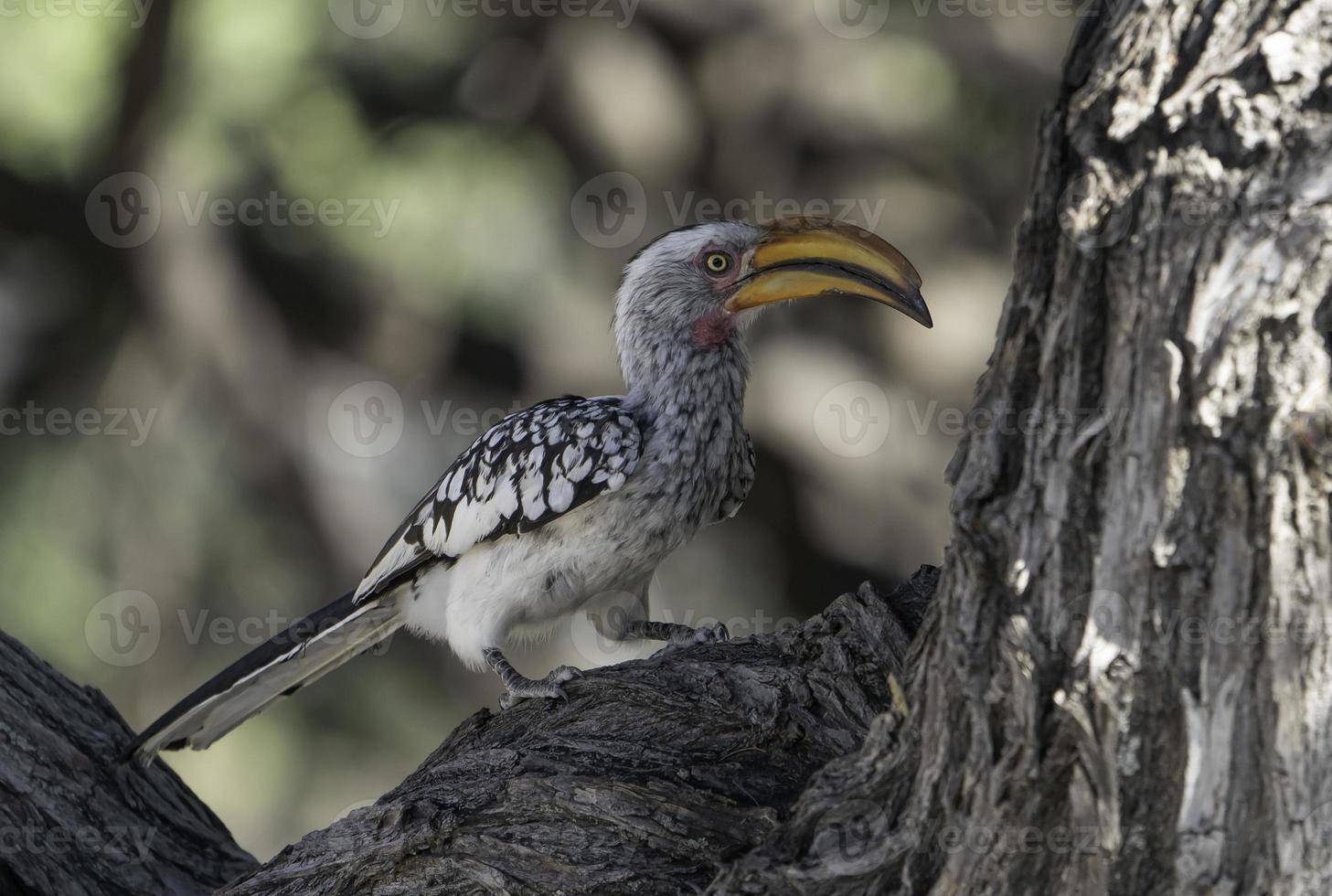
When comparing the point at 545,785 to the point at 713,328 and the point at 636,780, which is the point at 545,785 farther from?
the point at 713,328

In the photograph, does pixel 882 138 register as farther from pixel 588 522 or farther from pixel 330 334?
pixel 588 522

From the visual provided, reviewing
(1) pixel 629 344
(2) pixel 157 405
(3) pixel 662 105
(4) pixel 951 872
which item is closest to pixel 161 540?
(2) pixel 157 405

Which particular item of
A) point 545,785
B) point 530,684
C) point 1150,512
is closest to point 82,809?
point 530,684

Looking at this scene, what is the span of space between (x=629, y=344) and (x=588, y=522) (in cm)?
68

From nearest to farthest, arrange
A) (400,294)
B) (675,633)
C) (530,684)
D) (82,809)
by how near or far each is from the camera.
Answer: (82,809) < (530,684) < (675,633) < (400,294)

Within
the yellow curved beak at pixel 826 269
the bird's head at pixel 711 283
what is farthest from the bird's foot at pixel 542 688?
the yellow curved beak at pixel 826 269

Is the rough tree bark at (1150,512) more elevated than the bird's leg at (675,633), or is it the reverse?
the bird's leg at (675,633)

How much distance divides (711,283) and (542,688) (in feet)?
4.18

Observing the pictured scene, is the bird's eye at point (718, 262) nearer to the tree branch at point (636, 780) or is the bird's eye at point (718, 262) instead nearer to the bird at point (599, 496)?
the bird at point (599, 496)

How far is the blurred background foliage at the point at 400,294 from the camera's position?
644cm

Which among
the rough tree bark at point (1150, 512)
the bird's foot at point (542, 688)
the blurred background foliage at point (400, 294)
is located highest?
the blurred background foliage at point (400, 294)

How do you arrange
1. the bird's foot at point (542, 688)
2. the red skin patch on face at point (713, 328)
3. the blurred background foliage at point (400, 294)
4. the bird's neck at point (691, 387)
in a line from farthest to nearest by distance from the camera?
1. the blurred background foliage at point (400, 294)
2. the red skin patch on face at point (713, 328)
3. the bird's neck at point (691, 387)
4. the bird's foot at point (542, 688)

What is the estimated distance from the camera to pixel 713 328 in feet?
12.4

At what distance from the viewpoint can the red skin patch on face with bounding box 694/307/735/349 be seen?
3.77m
